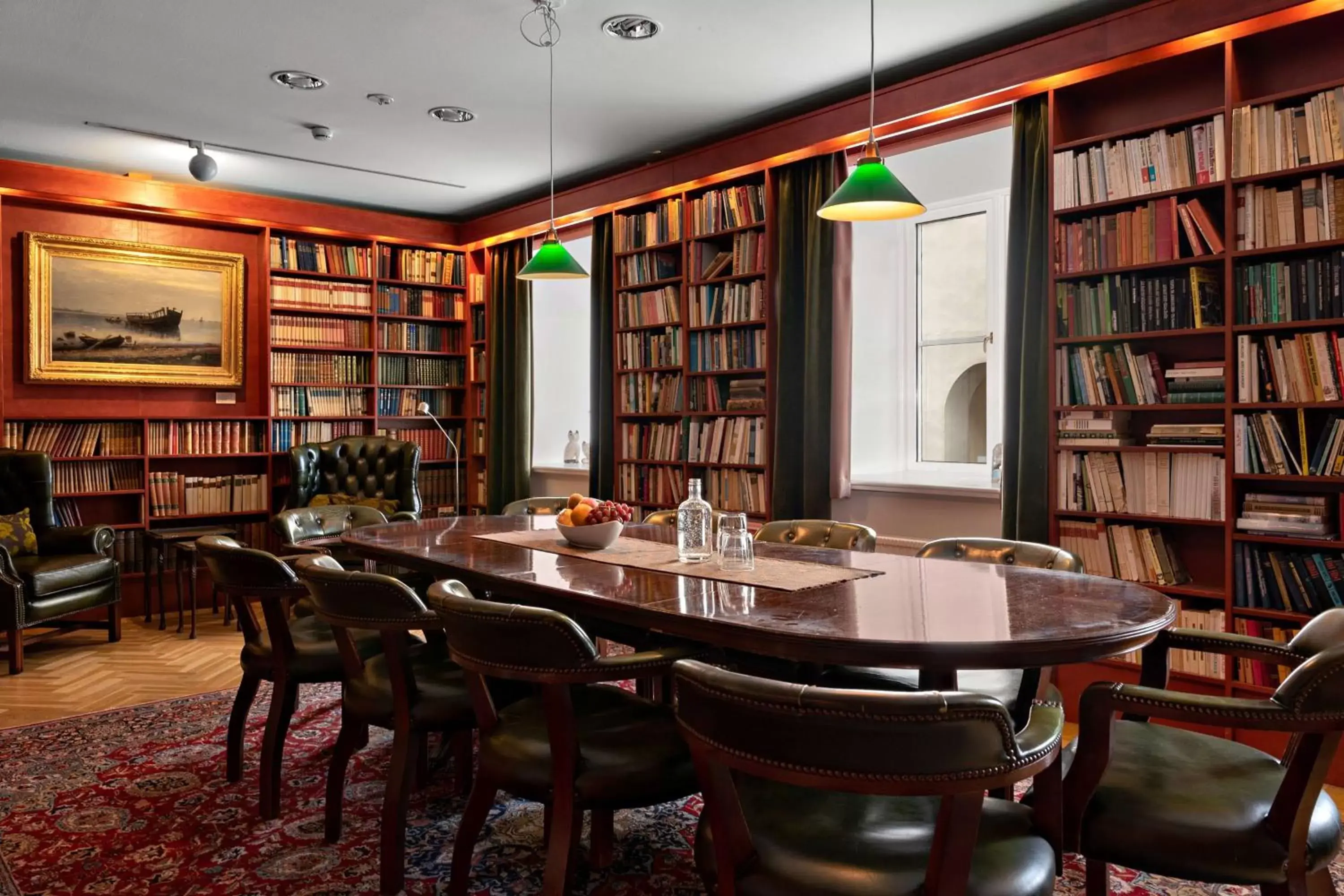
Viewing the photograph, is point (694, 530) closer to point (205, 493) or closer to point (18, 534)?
point (18, 534)

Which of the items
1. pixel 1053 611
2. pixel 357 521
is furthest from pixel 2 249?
pixel 1053 611

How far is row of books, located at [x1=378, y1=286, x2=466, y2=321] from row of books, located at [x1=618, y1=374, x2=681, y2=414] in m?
2.10

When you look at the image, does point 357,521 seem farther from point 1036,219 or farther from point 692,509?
point 1036,219

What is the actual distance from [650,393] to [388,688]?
136 inches

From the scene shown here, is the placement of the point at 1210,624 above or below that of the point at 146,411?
below

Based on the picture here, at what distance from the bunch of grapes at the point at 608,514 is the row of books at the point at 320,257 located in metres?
→ 4.51

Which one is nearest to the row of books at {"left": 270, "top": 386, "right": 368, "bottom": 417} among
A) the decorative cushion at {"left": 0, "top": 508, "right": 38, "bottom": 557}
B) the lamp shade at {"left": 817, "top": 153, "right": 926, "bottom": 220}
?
the decorative cushion at {"left": 0, "top": 508, "right": 38, "bottom": 557}

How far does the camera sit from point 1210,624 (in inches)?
137

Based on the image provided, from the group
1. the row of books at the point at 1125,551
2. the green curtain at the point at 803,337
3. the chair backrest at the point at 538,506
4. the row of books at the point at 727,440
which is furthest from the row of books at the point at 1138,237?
the chair backrest at the point at 538,506

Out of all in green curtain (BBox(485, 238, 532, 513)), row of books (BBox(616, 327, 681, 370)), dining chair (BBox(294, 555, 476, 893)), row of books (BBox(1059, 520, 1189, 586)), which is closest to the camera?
dining chair (BBox(294, 555, 476, 893))

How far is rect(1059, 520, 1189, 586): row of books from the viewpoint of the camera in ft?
12.0

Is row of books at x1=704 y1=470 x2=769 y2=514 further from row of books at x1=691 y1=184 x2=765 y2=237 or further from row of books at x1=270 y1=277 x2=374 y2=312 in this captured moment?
row of books at x1=270 y1=277 x2=374 y2=312

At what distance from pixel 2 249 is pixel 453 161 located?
109 inches

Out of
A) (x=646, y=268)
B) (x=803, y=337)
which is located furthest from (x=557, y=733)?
(x=646, y=268)
